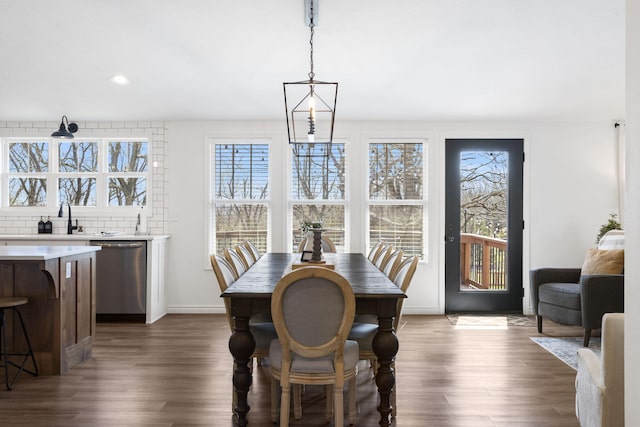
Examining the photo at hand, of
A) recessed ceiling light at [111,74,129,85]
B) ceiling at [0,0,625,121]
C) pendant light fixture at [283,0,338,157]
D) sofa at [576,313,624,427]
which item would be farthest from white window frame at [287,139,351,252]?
sofa at [576,313,624,427]

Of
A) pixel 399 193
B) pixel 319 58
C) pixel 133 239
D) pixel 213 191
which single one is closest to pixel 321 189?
pixel 399 193

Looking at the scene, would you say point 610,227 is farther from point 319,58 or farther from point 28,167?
point 28,167

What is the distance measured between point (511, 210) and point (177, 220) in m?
4.05

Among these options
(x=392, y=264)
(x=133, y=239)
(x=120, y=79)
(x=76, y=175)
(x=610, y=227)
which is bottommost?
(x=392, y=264)

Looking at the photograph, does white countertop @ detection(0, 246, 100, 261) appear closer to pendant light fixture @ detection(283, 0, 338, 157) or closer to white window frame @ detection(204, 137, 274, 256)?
pendant light fixture @ detection(283, 0, 338, 157)

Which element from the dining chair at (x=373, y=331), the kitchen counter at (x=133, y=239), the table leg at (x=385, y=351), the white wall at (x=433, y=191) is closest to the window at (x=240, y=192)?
the white wall at (x=433, y=191)

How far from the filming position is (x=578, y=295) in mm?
4484

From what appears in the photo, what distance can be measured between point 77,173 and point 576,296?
5752 mm

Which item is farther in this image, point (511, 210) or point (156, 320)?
point (511, 210)

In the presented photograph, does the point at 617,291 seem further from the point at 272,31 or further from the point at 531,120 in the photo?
the point at 272,31

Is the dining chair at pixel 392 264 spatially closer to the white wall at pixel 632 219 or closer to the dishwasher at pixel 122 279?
the white wall at pixel 632 219

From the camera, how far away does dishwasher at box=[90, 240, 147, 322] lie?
5297 mm

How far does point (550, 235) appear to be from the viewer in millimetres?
5789

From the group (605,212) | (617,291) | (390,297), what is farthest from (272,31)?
(605,212)
